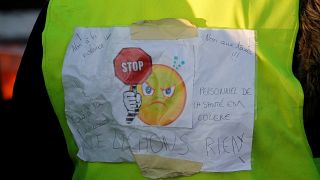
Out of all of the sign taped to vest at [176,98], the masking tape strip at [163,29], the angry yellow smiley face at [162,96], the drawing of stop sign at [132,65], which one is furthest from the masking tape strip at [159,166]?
the masking tape strip at [163,29]

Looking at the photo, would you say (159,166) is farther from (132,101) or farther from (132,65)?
(132,65)

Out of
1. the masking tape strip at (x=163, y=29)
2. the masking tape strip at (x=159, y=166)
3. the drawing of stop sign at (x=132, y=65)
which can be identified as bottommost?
the masking tape strip at (x=159, y=166)

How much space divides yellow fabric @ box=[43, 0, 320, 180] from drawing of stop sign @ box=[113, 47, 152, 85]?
115 mm

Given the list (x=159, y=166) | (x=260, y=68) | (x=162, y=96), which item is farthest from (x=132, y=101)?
(x=260, y=68)

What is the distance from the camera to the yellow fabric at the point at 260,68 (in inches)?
62.5

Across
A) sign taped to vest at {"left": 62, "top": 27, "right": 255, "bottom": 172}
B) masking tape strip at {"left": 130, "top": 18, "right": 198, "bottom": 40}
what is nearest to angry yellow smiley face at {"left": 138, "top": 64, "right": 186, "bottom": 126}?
sign taped to vest at {"left": 62, "top": 27, "right": 255, "bottom": 172}

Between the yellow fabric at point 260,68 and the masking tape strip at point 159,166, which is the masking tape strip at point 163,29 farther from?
the masking tape strip at point 159,166

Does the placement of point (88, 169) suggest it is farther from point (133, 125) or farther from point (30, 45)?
point (30, 45)

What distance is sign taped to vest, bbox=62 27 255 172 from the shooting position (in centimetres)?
162

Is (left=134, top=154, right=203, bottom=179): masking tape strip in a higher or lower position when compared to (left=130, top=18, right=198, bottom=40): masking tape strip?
lower

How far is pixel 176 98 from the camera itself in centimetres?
163

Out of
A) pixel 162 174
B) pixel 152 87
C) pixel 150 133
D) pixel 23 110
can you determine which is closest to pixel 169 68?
pixel 152 87

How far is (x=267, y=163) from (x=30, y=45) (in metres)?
0.92

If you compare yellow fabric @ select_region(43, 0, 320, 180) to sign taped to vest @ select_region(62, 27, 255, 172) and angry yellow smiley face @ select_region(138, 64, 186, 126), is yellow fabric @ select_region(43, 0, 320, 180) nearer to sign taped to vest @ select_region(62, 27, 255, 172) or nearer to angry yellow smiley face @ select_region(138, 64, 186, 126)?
sign taped to vest @ select_region(62, 27, 255, 172)
